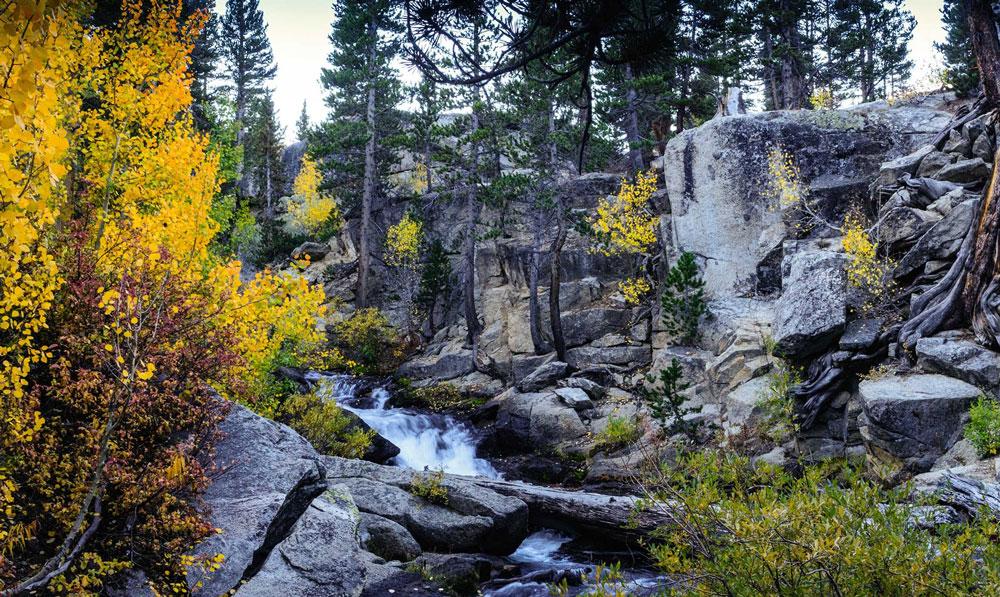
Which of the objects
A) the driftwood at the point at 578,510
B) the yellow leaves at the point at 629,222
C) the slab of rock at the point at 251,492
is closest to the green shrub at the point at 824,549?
the slab of rock at the point at 251,492

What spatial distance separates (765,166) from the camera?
19953mm

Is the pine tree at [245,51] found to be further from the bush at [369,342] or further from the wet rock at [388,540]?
the wet rock at [388,540]

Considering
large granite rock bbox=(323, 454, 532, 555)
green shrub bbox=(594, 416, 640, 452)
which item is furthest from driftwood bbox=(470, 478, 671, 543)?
green shrub bbox=(594, 416, 640, 452)

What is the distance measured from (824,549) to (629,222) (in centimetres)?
2072

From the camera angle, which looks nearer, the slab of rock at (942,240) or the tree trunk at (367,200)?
the slab of rock at (942,240)

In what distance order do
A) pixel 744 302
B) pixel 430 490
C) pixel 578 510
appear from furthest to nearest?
pixel 744 302, pixel 578 510, pixel 430 490

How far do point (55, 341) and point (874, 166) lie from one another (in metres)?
22.5

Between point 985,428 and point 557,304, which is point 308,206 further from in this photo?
point 985,428

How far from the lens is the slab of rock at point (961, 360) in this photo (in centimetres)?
995

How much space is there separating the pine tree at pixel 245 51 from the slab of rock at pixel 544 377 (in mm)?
30807

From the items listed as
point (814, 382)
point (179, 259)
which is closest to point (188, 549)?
point (179, 259)

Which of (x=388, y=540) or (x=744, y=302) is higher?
(x=744, y=302)

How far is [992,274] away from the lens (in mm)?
10242

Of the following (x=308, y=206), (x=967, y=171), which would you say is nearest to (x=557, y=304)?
(x=967, y=171)
